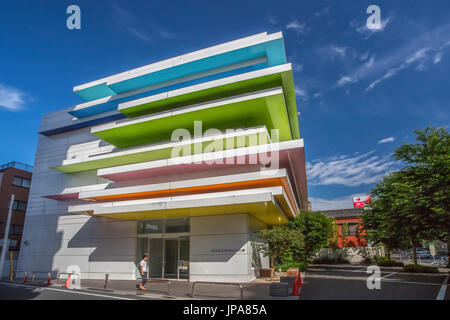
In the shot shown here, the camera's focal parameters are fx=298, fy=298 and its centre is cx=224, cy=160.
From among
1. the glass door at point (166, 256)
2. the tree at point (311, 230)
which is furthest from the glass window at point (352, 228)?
the glass door at point (166, 256)

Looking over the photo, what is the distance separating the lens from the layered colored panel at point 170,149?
1856cm

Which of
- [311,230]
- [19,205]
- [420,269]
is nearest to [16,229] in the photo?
[19,205]

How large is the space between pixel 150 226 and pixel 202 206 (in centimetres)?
676

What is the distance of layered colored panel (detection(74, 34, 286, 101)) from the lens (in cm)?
1962

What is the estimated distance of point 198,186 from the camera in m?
18.5

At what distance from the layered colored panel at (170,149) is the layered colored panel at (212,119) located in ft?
5.84

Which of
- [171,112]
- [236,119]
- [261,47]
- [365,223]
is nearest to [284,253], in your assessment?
[236,119]

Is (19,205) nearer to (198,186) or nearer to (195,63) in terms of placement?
(198,186)

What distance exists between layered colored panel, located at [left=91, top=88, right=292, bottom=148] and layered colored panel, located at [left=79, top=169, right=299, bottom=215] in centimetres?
450

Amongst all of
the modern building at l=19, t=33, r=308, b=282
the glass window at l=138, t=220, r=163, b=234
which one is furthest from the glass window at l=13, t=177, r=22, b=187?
the glass window at l=138, t=220, r=163, b=234

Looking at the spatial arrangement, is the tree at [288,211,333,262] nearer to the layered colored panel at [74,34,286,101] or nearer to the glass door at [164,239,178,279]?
the glass door at [164,239,178,279]

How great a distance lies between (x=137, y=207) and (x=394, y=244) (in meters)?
27.1

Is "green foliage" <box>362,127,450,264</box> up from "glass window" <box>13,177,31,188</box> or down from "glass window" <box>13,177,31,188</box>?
down
